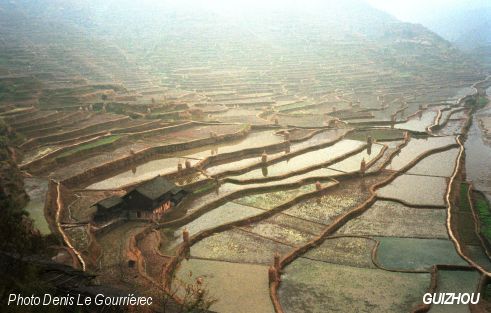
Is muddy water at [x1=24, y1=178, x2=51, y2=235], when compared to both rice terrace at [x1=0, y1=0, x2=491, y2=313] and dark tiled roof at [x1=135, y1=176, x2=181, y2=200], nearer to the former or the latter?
rice terrace at [x1=0, y1=0, x2=491, y2=313]

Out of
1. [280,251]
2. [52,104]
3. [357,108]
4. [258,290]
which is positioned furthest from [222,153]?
[357,108]

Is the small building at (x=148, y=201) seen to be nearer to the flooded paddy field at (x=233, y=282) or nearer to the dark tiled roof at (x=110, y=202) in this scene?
the dark tiled roof at (x=110, y=202)

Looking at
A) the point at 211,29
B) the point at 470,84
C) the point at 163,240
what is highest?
the point at 211,29

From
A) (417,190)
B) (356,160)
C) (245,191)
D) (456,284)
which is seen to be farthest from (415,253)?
(356,160)

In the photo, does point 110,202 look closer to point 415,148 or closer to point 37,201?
point 37,201

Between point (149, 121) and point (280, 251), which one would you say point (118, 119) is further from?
point (280, 251)

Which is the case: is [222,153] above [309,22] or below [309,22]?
below

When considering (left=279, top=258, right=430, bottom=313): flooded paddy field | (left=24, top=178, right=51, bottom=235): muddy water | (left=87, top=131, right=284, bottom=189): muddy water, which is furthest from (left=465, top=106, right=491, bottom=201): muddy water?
(left=24, top=178, right=51, bottom=235): muddy water
